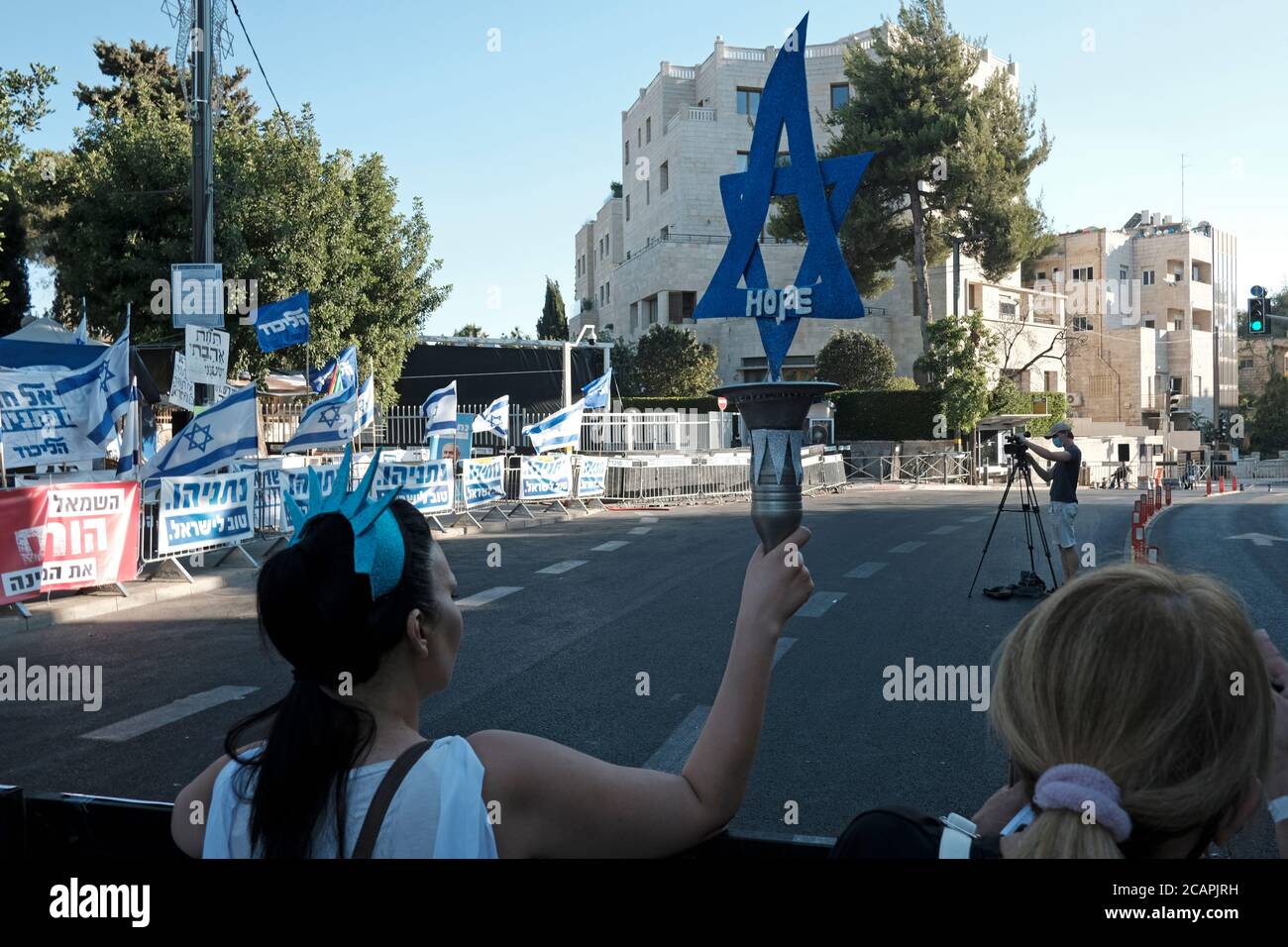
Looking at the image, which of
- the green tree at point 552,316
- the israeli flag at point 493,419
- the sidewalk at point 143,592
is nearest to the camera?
the sidewalk at point 143,592

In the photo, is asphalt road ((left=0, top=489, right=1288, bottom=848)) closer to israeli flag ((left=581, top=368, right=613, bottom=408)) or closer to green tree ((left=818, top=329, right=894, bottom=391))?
israeli flag ((left=581, top=368, right=613, bottom=408))

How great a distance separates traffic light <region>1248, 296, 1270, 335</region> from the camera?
78.8 feet

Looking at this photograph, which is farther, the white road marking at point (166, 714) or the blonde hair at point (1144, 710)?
the white road marking at point (166, 714)

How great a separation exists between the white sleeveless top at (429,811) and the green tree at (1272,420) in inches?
2793

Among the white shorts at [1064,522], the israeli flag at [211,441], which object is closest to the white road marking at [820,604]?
the white shorts at [1064,522]

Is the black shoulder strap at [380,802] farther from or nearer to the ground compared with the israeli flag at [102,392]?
nearer to the ground

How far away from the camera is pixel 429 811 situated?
1.57 meters

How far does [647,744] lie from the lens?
20.2 ft

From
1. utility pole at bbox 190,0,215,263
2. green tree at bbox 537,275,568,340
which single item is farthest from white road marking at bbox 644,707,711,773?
green tree at bbox 537,275,568,340

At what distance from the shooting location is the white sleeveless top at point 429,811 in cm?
155

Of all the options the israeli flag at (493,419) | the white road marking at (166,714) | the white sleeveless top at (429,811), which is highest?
the israeli flag at (493,419)

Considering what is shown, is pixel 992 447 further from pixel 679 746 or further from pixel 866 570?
pixel 679 746

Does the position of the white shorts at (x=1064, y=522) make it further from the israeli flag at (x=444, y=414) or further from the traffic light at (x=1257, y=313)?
the traffic light at (x=1257, y=313)
